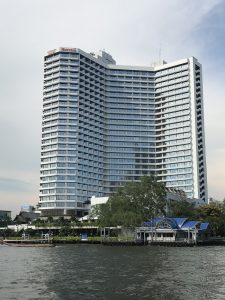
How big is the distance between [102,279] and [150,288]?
9050 mm

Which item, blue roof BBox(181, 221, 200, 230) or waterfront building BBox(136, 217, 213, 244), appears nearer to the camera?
waterfront building BBox(136, 217, 213, 244)

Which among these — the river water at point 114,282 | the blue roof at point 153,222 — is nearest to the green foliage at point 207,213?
the blue roof at point 153,222

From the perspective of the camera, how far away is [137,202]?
156 m

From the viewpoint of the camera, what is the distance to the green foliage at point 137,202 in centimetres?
15400

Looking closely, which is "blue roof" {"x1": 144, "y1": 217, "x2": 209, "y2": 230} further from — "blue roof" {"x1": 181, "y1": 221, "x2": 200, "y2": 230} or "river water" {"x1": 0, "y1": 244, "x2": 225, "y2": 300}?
"river water" {"x1": 0, "y1": 244, "x2": 225, "y2": 300}

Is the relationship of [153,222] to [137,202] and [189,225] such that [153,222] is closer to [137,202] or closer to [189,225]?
[137,202]

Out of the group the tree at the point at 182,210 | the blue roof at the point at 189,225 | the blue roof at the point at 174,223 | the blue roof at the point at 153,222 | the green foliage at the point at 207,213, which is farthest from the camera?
the tree at the point at 182,210

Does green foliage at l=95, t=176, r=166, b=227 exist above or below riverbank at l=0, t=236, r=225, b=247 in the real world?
above

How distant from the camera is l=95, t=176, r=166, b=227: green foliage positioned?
154 meters

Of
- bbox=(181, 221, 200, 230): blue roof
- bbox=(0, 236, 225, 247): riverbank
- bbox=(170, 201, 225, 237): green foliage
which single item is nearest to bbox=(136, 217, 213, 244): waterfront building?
bbox=(181, 221, 200, 230): blue roof

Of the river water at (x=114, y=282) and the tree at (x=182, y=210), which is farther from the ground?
the tree at (x=182, y=210)

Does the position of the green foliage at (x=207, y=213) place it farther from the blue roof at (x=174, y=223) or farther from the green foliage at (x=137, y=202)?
the green foliage at (x=137, y=202)

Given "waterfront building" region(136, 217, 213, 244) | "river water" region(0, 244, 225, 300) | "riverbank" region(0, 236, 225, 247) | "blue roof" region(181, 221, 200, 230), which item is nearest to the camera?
"river water" region(0, 244, 225, 300)

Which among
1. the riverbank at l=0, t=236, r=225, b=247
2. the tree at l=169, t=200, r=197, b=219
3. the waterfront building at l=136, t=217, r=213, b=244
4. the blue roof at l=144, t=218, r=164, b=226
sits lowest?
the riverbank at l=0, t=236, r=225, b=247
